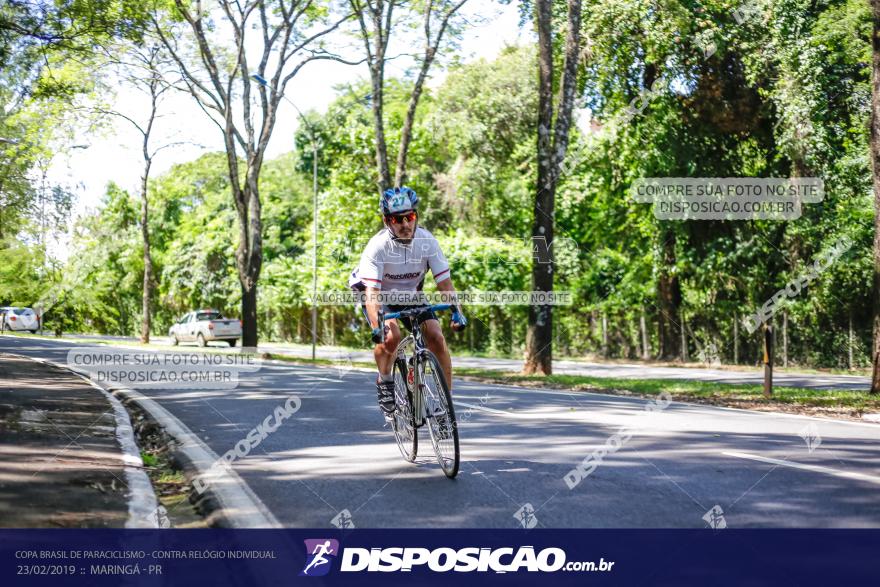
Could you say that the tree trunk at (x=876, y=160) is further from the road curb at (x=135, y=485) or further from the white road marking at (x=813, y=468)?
the road curb at (x=135, y=485)

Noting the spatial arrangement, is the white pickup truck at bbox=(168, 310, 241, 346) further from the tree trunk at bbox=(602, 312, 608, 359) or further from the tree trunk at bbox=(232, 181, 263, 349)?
the tree trunk at bbox=(602, 312, 608, 359)

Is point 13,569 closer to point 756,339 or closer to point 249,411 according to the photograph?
point 249,411

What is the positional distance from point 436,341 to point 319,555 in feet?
7.77

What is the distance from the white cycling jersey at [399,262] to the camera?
666cm

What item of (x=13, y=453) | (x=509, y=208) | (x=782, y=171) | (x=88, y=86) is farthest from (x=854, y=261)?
(x=88, y=86)

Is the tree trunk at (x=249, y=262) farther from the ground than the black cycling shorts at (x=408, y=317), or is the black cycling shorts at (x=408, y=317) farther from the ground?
the tree trunk at (x=249, y=262)

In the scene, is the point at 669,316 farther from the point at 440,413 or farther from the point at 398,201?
the point at 440,413

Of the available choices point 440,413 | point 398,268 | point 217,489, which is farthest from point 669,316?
point 217,489

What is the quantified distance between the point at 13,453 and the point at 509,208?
31.2 meters

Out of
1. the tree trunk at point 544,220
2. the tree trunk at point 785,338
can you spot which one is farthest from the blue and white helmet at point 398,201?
the tree trunk at point 785,338

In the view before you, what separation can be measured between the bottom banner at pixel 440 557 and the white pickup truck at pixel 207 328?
114 ft

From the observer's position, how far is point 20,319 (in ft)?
177

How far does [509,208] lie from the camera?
3706cm

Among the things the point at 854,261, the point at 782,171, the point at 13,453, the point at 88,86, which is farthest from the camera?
the point at 88,86
